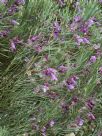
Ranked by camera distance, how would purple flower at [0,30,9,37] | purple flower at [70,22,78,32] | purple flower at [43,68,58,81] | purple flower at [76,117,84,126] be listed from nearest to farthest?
purple flower at [43,68,58,81]
purple flower at [0,30,9,37]
purple flower at [76,117,84,126]
purple flower at [70,22,78,32]

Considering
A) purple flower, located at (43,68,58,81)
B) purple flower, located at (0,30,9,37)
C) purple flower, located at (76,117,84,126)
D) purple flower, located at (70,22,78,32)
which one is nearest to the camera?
purple flower, located at (43,68,58,81)

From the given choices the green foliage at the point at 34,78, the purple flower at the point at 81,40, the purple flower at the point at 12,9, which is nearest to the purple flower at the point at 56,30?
the green foliage at the point at 34,78

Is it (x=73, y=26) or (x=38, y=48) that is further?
(x=73, y=26)

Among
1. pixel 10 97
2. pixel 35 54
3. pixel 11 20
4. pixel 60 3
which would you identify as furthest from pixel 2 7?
pixel 60 3

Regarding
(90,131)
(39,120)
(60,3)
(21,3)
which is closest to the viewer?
(39,120)

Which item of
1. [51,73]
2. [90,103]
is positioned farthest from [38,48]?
[90,103]

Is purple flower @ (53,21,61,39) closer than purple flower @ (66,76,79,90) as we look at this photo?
No

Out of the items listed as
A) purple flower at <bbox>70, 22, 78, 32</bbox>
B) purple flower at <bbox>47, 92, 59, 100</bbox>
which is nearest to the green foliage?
purple flower at <bbox>47, 92, 59, 100</bbox>

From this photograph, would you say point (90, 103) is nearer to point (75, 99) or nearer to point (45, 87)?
point (75, 99)

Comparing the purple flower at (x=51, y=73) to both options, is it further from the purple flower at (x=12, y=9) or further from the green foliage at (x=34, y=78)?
the purple flower at (x=12, y=9)

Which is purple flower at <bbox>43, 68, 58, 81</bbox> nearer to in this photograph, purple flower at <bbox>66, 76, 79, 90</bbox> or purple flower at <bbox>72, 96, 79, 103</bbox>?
purple flower at <bbox>66, 76, 79, 90</bbox>

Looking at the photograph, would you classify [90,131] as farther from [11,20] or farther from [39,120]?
[11,20]
